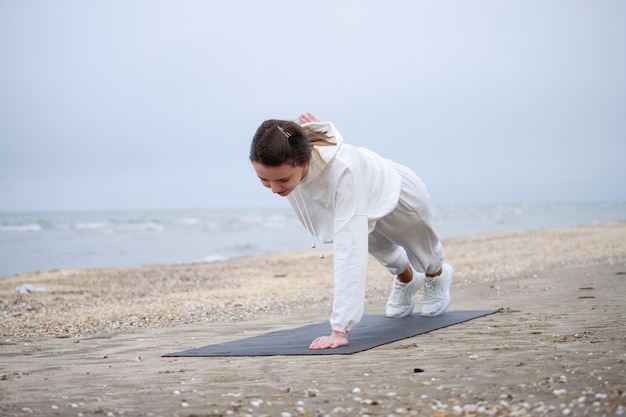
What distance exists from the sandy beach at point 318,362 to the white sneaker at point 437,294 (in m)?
0.41

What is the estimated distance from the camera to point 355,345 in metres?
4.04

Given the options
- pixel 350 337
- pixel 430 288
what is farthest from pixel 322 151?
pixel 430 288

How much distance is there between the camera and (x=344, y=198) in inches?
163

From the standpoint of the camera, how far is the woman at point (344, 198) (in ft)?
13.0

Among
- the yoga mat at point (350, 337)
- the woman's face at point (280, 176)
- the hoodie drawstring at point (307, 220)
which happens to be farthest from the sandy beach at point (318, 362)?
the woman's face at point (280, 176)

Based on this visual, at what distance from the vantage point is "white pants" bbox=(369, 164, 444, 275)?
4.73 metres

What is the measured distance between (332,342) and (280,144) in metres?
1.22

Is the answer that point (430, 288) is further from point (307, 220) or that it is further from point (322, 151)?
point (322, 151)

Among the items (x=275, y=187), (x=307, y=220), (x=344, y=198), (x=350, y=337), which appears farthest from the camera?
(x=307, y=220)

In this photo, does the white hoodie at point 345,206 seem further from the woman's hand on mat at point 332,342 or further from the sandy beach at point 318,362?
the sandy beach at point 318,362

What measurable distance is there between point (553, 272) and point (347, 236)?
5774 millimetres

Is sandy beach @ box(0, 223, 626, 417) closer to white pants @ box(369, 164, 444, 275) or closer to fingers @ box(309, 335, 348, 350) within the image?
fingers @ box(309, 335, 348, 350)

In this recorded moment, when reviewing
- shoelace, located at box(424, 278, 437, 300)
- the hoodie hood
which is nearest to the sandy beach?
shoelace, located at box(424, 278, 437, 300)

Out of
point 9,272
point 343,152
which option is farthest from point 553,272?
point 9,272
